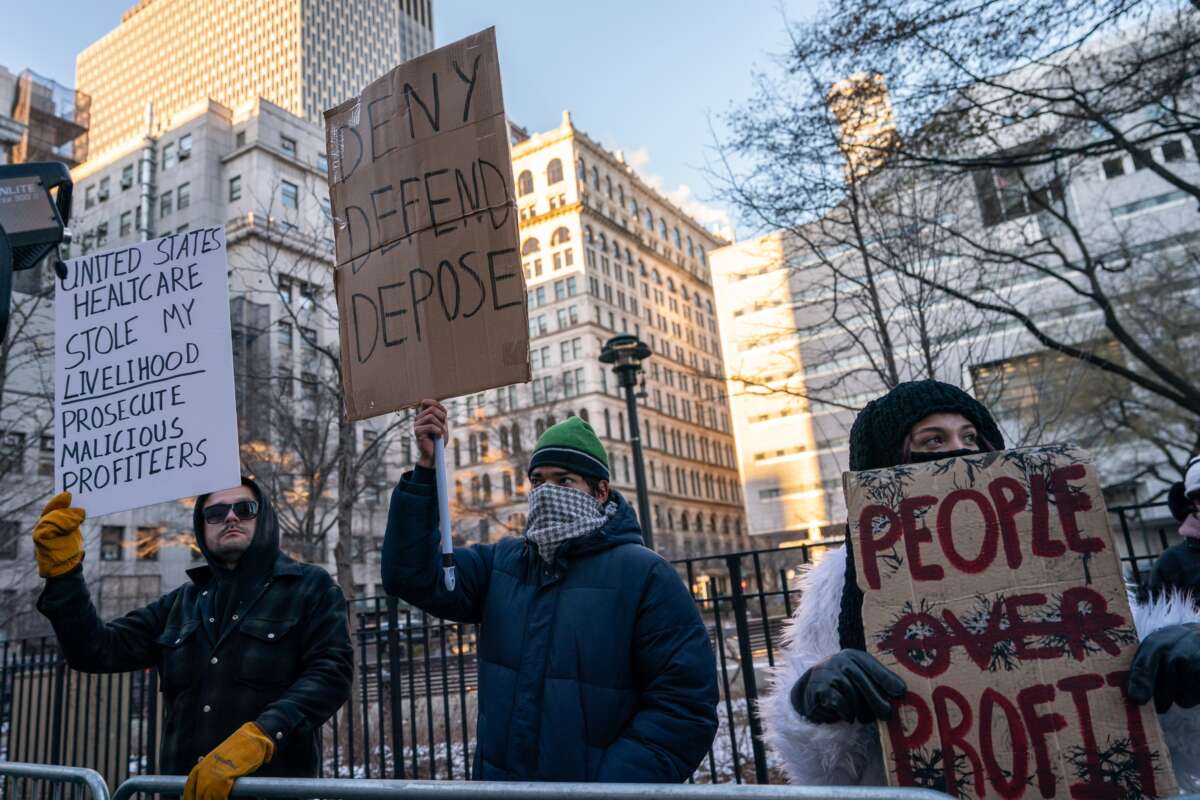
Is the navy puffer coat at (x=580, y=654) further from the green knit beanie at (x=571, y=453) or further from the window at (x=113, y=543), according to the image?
the window at (x=113, y=543)

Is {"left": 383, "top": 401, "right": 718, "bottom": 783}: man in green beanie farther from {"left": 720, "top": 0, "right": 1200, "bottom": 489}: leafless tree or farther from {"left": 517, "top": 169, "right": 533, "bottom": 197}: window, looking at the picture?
{"left": 517, "top": 169, "right": 533, "bottom": 197}: window

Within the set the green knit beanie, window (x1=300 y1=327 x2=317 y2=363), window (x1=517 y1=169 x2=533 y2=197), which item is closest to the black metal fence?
the green knit beanie

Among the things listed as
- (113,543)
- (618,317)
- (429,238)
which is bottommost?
(429,238)

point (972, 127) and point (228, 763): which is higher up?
point (972, 127)

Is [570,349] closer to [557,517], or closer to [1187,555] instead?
[1187,555]

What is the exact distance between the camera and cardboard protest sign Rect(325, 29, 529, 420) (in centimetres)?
298

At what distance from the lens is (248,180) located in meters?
47.9

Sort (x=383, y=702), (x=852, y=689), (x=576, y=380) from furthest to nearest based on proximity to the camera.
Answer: (x=576, y=380), (x=383, y=702), (x=852, y=689)

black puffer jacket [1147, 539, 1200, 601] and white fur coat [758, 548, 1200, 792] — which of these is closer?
white fur coat [758, 548, 1200, 792]

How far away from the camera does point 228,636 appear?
3137 millimetres

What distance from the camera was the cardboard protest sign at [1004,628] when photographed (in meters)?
1.71

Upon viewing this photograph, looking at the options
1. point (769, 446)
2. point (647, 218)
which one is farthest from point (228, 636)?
point (647, 218)

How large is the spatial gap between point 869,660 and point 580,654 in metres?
0.97

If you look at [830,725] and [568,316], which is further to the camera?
[568,316]
